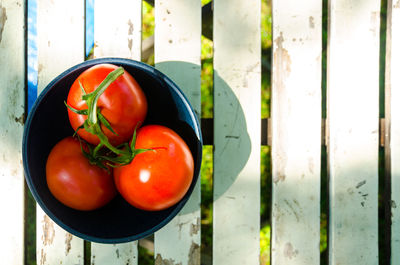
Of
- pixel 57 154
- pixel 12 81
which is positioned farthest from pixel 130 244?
pixel 12 81

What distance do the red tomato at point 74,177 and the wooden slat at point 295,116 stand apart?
15.9 inches

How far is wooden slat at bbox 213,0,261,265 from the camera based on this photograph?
2.68 feet

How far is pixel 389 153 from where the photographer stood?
0.85m

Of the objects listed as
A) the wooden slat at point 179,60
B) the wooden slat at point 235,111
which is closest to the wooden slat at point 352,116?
the wooden slat at point 235,111

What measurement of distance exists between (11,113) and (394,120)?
2.93 ft

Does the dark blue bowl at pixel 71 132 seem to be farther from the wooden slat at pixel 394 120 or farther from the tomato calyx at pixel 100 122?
the wooden slat at pixel 394 120

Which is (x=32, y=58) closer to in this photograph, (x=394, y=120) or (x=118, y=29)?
(x=118, y=29)

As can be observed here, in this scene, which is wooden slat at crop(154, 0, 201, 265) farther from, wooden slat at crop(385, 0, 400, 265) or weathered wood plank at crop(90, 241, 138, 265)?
wooden slat at crop(385, 0, 400, 265)

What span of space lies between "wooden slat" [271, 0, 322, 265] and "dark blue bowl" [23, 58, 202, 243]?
0.26 m

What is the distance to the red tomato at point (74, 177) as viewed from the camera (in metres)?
0.62

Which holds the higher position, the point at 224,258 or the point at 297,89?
the point at 297,89

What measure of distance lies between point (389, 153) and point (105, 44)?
715mm

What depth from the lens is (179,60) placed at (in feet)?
2.65

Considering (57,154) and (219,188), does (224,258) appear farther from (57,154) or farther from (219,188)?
(57,154)
